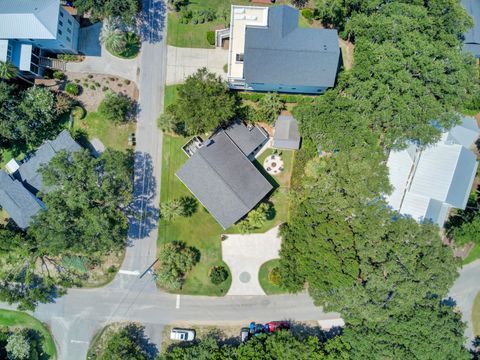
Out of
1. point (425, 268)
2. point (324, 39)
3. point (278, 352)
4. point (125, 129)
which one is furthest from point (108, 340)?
point (324, 39)

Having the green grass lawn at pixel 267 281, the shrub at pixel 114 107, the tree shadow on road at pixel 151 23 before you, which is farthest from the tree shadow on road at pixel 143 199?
the tree shadow on road at pixel 151 23

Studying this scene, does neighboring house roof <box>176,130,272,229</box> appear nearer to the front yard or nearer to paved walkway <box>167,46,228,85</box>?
the front yard

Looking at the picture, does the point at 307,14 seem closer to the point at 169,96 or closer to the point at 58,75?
the point at 169,96

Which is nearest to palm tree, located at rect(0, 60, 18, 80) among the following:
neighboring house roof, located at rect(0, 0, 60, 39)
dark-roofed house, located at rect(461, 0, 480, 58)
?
neighboring house roof, located at rect(0, 0, 60, 39)

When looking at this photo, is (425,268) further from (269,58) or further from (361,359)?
(269,58)

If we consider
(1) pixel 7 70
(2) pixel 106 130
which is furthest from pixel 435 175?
(1) pixel 7 70

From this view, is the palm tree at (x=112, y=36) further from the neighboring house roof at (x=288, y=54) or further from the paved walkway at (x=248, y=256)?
the paved walkway at (x=248, y=256)
